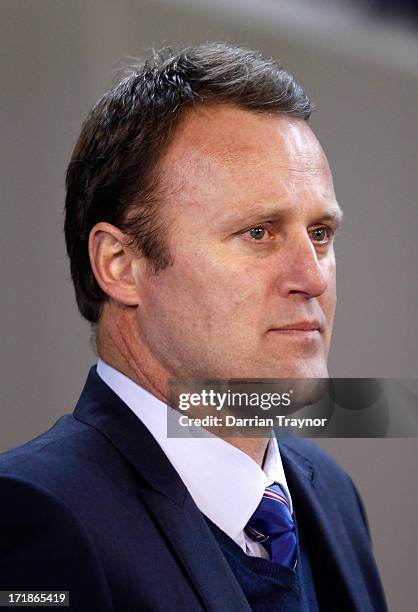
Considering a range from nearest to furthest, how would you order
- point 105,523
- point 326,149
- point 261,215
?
point 105,523 < point 261,215 < point 326,149

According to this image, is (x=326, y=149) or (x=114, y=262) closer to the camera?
(x=114, y=262)

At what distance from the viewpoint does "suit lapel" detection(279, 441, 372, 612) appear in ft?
3.53

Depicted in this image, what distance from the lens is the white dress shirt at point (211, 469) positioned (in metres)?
0.98

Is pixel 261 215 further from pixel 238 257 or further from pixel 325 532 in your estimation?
pixel 325 532

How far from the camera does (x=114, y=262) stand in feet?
3.50

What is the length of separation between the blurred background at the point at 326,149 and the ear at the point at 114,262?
565mm

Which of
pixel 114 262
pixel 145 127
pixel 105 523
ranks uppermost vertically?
pixel 145 127

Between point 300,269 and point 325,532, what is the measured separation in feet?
1.06

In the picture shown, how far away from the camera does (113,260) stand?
107 cm

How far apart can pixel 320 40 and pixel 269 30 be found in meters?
0.12

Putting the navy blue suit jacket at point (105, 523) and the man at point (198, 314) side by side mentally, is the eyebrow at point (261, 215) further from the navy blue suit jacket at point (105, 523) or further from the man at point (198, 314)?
the navy blue suit jacket at point (105, 523)

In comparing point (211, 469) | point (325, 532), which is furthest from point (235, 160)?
point (325, 532)

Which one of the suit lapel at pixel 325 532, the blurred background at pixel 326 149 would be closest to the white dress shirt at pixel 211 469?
the suit lapel at pixel 325 532

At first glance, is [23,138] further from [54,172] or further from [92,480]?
[92,480]
